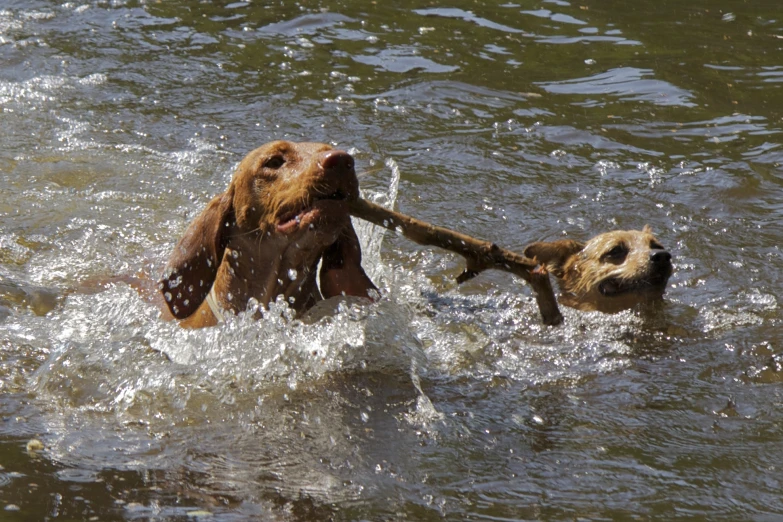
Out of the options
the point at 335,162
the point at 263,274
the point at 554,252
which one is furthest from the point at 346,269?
the point at 554,252

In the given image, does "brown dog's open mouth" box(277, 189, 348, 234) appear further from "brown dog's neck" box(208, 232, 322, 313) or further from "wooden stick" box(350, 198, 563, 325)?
"brown dog's neck" box(208, 232, 322, 313)

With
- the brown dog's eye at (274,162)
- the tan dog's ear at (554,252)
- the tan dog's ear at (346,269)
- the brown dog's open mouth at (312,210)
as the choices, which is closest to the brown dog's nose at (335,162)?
the brown dog's open mouth at (312,210)

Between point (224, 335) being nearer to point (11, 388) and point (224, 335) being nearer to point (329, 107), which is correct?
point (11, 388)

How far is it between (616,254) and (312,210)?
230 centimetres

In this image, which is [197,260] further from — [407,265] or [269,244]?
[407,265]

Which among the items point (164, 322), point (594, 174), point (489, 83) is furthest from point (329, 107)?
point (164, 322)

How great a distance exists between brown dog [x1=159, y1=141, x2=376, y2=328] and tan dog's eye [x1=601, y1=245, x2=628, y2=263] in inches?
65.6

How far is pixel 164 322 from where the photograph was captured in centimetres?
591

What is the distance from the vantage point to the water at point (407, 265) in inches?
159

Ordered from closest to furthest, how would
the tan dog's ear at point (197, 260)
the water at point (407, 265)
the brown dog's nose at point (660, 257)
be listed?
the water at point (407, 265), the tan dog's ear at point (197, 260), the brown dog's nose at point (660, 257)

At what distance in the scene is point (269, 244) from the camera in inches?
212

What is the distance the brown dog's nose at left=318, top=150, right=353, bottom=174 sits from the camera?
4.92 meters

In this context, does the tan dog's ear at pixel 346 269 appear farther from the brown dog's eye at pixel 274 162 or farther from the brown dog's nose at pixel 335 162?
the brown dog's nose at pixel 335 162

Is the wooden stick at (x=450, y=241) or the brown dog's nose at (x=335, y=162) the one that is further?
the wooden stick at (x=450, y=241)
